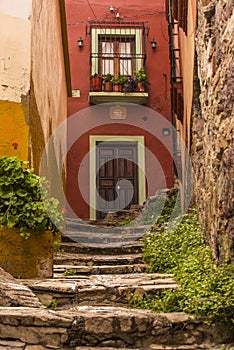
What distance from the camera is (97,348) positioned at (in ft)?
11.6

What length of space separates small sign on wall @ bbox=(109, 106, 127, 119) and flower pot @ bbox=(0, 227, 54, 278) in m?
7.60

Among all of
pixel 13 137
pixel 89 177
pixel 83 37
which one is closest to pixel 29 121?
pixel 13 137

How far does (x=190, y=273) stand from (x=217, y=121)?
141cm

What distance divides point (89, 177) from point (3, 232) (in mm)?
7238

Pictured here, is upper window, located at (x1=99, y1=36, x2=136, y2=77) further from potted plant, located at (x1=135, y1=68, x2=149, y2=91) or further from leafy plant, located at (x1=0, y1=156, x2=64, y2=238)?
leafy plant, located at (x1=0, y1=156, x2=64, y2=238)

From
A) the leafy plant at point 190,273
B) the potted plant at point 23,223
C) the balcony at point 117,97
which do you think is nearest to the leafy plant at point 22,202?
the potted plant at point 23,223

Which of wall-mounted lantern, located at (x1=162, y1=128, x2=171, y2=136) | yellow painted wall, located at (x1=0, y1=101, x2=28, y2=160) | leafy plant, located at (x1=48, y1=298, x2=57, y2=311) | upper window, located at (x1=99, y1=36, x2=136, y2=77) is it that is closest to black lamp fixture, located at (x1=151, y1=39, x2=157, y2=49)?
upper window, located at (x1=99, y1=36, x2=136, y2=77)

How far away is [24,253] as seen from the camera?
15.6 feet

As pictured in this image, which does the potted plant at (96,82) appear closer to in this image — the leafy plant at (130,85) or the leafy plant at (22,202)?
the leafy plant at (130,85)

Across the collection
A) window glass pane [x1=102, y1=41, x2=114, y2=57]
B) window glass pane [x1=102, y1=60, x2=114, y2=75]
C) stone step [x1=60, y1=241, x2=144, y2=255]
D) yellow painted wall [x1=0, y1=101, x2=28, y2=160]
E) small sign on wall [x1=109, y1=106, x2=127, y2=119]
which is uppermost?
window glass pane [x1=102, y1=41, x2=114, y2=57]

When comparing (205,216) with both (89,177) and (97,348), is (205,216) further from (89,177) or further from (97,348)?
(89,177)

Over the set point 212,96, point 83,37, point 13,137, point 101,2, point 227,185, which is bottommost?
point 227,185

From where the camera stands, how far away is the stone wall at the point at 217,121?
454 centimetres

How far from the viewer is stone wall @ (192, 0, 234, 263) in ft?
14.9
